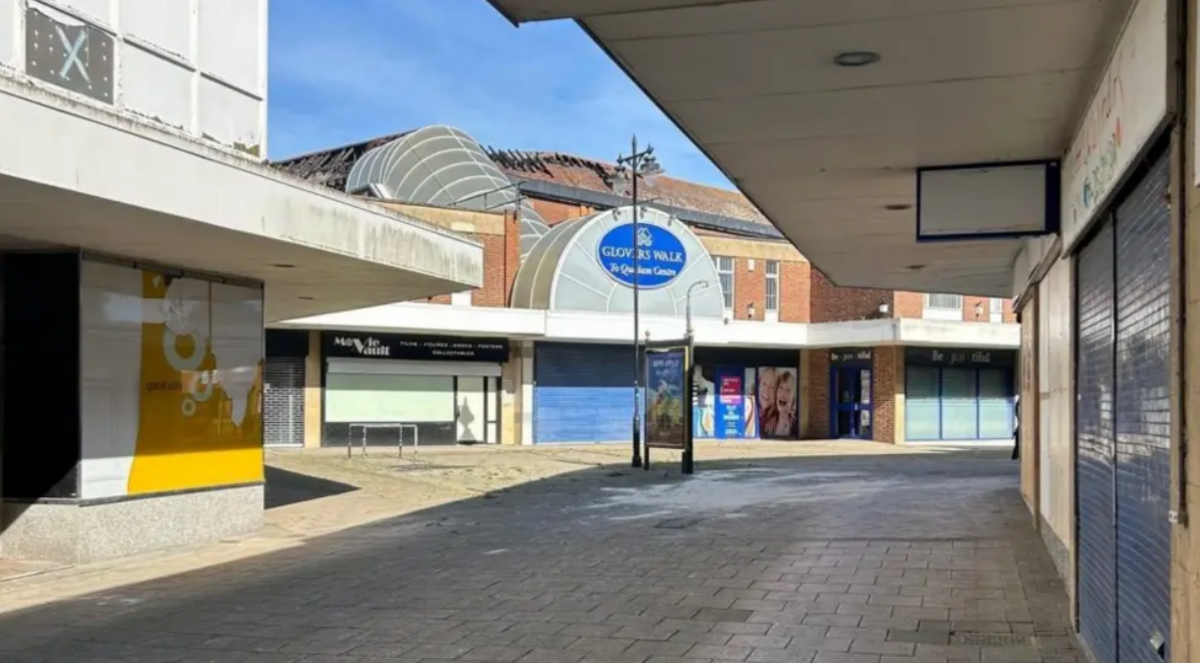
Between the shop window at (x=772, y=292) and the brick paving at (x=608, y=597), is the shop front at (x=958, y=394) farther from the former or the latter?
the brick paving at (x=608, y=597)

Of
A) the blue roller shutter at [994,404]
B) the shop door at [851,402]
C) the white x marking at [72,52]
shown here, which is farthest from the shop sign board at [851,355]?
the white x marking at [72,52]

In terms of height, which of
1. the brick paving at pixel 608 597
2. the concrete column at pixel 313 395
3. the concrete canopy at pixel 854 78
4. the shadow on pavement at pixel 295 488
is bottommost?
the shadow on pavement at pixel 295 488

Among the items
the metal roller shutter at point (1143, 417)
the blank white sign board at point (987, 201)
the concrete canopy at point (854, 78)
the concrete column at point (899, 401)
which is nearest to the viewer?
the metal roller shutter at point (1143, 417)

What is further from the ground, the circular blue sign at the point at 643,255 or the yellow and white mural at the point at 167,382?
the circular blue sign at the point at 643,255

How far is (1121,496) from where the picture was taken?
507cm

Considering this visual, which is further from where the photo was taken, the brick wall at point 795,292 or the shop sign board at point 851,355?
the brick wall at point 795,292

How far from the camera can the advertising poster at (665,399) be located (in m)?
20.9

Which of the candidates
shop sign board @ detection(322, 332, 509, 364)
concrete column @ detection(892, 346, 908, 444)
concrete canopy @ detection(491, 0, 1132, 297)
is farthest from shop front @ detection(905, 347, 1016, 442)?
concrete canopy @ detection(491, 0, 1132, 297)

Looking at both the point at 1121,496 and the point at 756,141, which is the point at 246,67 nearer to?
the point at 756,141

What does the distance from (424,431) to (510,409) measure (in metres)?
2.83

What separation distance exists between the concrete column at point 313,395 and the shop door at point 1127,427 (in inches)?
1020

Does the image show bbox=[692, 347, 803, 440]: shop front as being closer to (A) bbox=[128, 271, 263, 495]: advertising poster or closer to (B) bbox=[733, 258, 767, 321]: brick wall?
(B) bbox=[733, 258, 767, 321]: brick wall

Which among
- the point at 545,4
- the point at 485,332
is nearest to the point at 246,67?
the point at 545,4

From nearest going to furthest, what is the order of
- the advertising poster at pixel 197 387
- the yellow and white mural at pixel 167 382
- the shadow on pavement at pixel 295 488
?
the yellow and white mural at pixel 167 382
the advertising poster at pixel 197 387
the shadow on pavement at pixel 295 488
